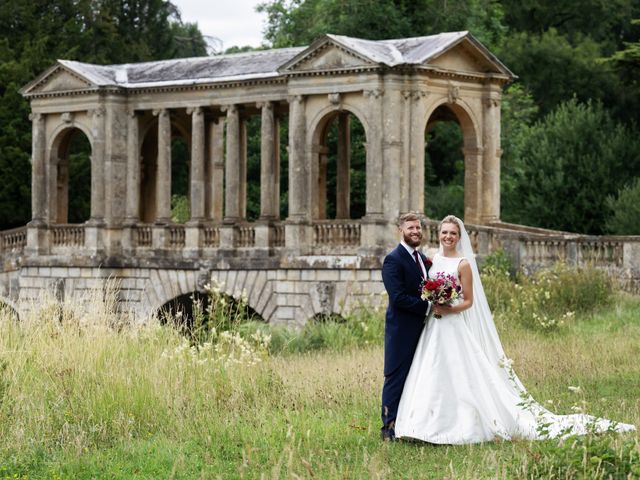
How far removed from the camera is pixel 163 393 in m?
15.0

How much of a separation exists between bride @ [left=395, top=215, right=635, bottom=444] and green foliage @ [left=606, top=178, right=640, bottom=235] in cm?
2691

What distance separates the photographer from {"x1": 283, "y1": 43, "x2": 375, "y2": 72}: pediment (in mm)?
30087

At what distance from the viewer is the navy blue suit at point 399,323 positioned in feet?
43.0

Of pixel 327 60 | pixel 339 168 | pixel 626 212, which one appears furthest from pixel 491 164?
pixel 626 212

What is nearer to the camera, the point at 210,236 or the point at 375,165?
the point at 375,165

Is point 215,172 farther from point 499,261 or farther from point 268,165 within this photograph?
point 499,261

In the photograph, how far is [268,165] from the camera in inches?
1310

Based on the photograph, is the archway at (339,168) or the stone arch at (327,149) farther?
the archway at (339,168)

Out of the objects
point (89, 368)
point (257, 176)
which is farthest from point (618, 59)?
point (89, 368)

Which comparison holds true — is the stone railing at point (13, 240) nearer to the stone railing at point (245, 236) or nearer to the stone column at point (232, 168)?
the stone column at point (232, 168)

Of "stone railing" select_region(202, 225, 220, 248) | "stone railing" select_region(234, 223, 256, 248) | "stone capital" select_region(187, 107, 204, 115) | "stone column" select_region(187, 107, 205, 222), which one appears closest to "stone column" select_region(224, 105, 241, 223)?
"stone railing" select_region(234, 223, 256, 248)

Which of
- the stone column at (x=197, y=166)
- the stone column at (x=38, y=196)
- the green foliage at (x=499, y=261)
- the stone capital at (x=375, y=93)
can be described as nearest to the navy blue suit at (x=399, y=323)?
the green foliage at (x=499, y=261)

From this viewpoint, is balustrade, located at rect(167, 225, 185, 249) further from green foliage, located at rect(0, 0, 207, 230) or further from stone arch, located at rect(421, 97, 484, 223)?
green foliage, located at rect(0, 0, 207, 230)

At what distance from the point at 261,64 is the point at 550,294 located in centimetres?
1107
